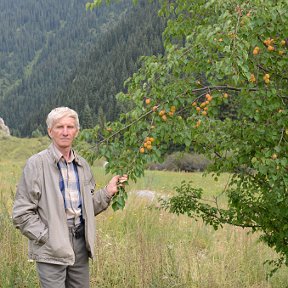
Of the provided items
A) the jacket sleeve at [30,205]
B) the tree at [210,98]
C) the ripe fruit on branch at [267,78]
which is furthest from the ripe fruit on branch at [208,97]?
the jacket sleeve at [30,205]

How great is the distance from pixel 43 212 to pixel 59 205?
0.13 m

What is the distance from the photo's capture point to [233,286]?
570cm

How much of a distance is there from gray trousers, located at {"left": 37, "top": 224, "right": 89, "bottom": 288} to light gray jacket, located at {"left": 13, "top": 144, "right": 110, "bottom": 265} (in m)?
0.11

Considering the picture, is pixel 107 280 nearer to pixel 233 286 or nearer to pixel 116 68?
pixel 233 286

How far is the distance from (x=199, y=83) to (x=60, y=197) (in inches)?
54.6

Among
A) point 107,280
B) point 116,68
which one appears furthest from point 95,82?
point 107,280

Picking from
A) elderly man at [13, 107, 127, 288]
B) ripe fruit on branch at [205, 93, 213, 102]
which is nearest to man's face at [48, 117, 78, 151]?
elderly man at [13, 107, 127, 288]

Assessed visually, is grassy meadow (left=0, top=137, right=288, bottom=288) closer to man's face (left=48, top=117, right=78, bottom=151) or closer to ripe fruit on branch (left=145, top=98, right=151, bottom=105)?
man's face (left=48, top=117, right=78, bottom=151)

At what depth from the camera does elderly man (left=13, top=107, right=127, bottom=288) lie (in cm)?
365

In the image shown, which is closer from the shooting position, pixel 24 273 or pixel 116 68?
pixel 24 273

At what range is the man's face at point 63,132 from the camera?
3812mm

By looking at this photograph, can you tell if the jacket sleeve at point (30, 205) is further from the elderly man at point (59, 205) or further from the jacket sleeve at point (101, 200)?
the jacket sleeve at point (101, 200)

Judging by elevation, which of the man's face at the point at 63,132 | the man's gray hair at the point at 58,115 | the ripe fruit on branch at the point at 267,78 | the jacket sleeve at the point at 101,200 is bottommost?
the jacket sleeve at the point at 101,200

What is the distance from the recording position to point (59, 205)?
368 centimetres
